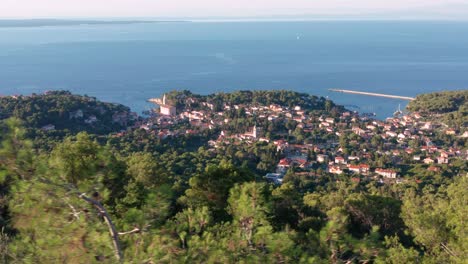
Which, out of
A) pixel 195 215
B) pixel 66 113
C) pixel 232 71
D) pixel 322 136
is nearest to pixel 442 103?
pixel 322 136

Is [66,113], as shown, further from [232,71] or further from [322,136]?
[232,71]

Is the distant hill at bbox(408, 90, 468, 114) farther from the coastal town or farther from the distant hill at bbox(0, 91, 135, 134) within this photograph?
the distant hill at bbox(0, 91, 135, 134)

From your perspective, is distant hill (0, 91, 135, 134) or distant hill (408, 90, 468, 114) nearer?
distant hill (0, 91, 135, 134)

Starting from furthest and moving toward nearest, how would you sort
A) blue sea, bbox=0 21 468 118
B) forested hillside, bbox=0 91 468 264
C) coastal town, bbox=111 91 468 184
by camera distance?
blue sea, bbox=0 21 468 118, coastal town, bbox=111 91 468 184, forested hillside, bbox=0 91 468 264

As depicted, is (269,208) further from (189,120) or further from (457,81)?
(457,81)

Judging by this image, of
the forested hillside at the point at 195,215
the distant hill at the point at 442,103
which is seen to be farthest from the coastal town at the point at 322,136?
the forested hillside at the point at 195,215

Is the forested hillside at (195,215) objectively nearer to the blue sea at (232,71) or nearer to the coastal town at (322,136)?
the coastal town at (322,136)

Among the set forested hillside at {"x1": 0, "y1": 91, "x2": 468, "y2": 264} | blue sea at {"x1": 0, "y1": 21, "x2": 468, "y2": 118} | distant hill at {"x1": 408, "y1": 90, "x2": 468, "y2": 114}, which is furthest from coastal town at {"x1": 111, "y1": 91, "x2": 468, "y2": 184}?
blue sea at {"x1": 0, "y1": 21, "x2": 468, "y2": 118}

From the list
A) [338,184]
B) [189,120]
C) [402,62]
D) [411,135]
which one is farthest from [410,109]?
[402,62]
